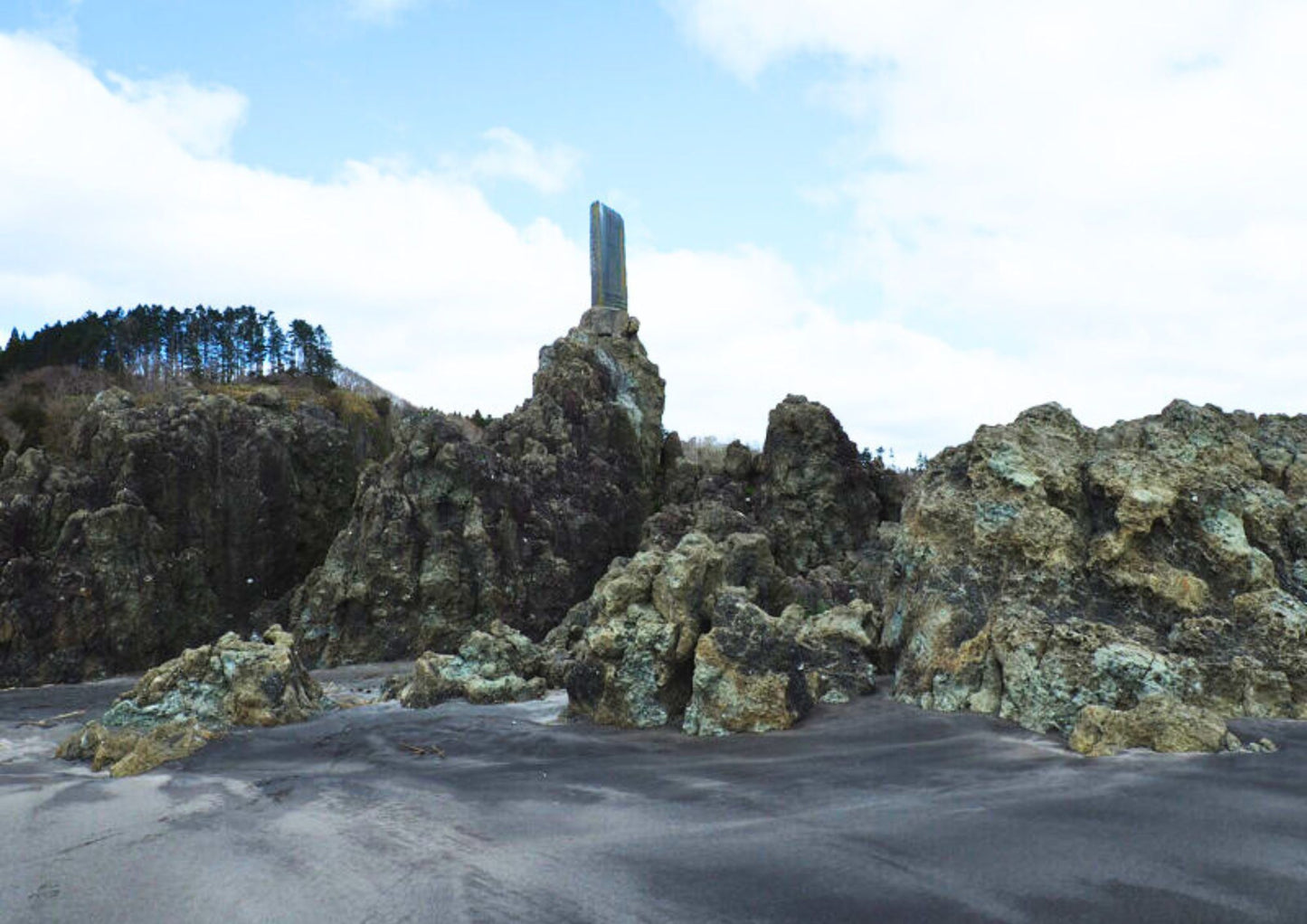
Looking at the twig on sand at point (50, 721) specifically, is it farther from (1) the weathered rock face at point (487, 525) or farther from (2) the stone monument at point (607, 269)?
(2) the stone monument at point (607, 269)

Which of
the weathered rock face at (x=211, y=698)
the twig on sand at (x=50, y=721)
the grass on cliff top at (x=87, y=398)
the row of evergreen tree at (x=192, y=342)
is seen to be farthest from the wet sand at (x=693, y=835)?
the row of evergreen tree at (x=192, y=342)

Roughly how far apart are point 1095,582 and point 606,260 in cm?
2311

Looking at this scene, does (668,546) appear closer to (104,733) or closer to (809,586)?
(809,586)

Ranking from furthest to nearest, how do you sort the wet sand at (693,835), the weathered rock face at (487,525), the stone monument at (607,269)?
the stone monument at (607,269)
the weathered rock face at (487,525)
the wet sand at (693,835)

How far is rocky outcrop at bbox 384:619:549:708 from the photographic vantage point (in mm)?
11609

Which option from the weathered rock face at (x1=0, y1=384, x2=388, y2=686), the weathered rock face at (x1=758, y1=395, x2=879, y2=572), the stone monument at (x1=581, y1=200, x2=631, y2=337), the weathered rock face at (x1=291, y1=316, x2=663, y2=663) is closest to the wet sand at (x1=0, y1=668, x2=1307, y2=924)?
the weathered rock face at (x1=291, y1=316, x2=663, y2=663)

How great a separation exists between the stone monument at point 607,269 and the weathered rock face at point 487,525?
3134 mm

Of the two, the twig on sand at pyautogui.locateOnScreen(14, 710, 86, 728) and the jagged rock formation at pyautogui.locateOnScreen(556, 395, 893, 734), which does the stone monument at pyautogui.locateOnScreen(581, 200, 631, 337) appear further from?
the twig on sand at pyautogui.locateOnScreen(14, 710, 86, 728)

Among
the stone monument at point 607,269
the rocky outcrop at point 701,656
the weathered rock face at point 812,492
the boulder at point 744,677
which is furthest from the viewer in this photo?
the stone monument at point 607,269

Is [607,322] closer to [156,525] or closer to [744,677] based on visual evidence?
[156,525]

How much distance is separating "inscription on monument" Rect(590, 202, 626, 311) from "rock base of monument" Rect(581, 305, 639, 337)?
742mm

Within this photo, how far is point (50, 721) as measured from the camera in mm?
11938

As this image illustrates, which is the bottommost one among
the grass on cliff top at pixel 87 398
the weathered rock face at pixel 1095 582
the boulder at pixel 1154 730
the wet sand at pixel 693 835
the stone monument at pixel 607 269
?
the wet sand at pixel 693 835

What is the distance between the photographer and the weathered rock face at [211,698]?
9.16 m
